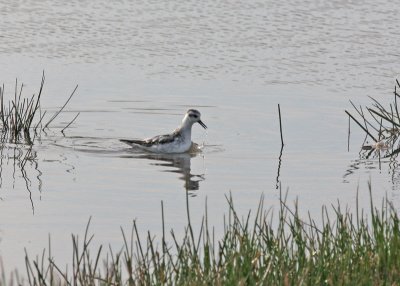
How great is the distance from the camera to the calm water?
12820 millimetres

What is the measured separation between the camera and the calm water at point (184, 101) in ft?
42.1

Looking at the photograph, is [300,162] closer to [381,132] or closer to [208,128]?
[381,132]

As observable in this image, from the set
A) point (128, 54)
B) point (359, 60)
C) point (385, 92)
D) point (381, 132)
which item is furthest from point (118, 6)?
point (381, 132)

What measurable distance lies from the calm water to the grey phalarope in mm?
176

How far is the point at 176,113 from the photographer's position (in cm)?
1819

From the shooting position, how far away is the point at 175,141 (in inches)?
652

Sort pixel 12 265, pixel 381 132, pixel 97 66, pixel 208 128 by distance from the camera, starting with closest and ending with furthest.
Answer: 1. pixel 12 265
2. pixel 381 132
3. pixel 208 128
4. pixel 97 66

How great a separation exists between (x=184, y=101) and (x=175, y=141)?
201 centimetres

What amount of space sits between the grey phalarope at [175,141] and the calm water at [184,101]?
0.58 ft

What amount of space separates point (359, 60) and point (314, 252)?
12.4 m

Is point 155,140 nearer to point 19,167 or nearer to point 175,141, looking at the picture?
point 175,141

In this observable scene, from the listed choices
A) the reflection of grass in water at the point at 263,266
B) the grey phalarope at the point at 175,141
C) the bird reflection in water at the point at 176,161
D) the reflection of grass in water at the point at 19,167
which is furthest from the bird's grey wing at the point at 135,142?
the reflection of grass in water at the point at 263,266

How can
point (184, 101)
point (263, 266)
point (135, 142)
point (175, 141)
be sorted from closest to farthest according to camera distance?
point (263, 266), point (135, 142), point (175, 141), point (184, 101)

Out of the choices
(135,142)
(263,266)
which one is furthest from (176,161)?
(263,266)
